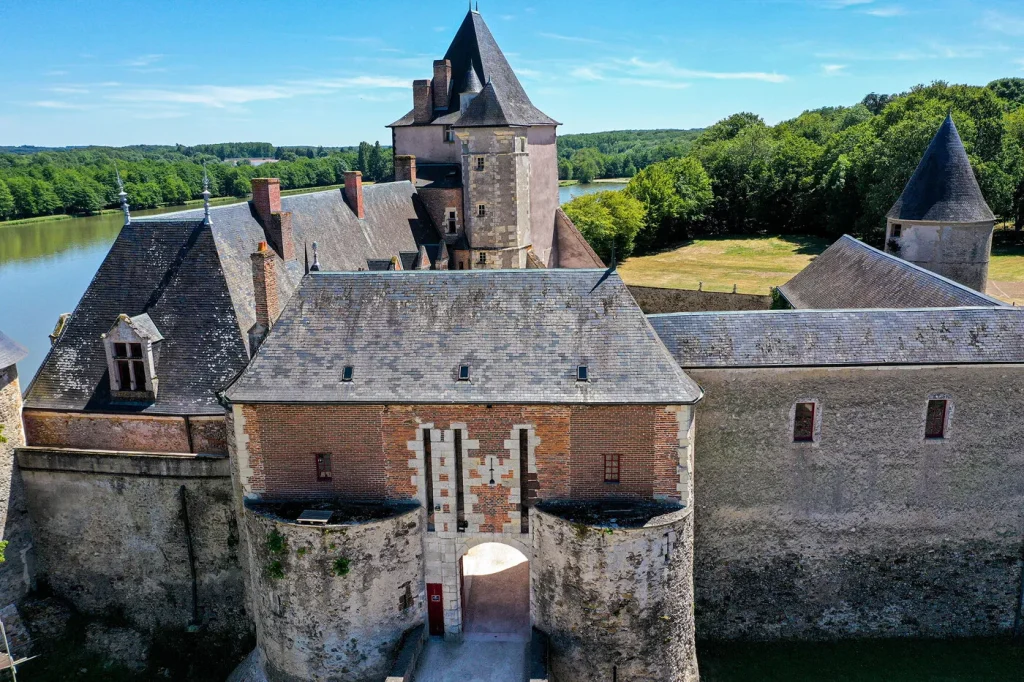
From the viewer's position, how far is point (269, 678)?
1361cm

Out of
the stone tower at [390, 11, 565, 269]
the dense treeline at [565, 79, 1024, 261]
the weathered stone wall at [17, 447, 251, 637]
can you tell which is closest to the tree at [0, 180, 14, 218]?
the dense treeline at [565, 79, 1024, 261]

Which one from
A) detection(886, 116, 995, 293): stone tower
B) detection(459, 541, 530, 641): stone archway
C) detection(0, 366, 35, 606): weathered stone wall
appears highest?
detection(886, 116, 995, 293): stone tower

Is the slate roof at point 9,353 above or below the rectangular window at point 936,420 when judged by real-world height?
above

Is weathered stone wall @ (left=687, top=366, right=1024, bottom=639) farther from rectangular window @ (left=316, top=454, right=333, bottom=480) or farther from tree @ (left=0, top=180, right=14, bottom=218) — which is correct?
tree @ (left=0, top=180, right=14, bottom=218)

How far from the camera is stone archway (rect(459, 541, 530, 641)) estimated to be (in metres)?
13.8

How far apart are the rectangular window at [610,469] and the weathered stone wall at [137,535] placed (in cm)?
736

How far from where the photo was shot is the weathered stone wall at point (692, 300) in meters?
34.0

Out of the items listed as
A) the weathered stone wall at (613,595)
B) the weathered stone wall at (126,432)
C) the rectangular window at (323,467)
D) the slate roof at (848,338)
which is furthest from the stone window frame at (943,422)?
the weathered stone wall at (126,432)

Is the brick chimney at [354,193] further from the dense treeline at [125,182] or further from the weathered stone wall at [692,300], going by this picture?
the dense treeline at [125,182]

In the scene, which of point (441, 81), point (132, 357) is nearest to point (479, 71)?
point (441, 81)

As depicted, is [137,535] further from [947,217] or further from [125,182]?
[125,182]

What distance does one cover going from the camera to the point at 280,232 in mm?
18438

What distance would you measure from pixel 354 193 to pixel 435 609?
13.8 metres

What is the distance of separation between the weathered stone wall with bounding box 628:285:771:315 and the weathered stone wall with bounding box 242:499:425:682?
22.4 metres
